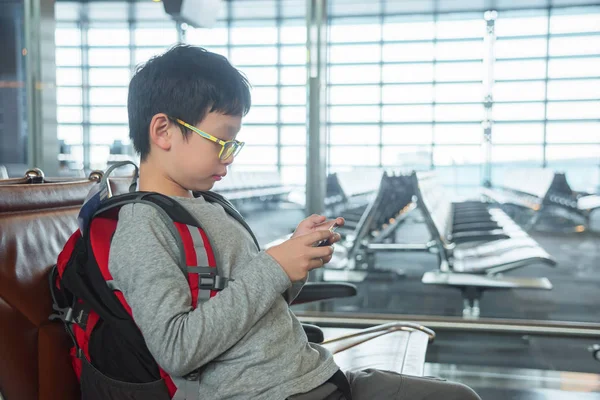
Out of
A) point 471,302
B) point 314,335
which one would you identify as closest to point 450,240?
point 471,302

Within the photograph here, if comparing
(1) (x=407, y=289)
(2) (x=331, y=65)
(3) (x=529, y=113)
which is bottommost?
(1) (x=407, y=289)

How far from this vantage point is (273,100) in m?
3.92

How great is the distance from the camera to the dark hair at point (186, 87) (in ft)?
3.46

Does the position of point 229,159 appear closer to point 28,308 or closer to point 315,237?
point 315,237

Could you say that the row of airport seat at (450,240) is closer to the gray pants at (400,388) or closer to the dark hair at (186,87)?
the gray pants at (400,388)

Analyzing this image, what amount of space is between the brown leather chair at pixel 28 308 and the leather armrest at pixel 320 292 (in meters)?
0.60

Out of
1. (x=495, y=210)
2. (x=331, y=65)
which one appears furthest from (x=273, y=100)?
(x=495, y=210)

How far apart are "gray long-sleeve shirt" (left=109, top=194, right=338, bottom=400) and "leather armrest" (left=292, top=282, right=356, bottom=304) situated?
489mm

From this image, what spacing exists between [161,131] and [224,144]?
0.12 m

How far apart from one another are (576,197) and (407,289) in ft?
4.15

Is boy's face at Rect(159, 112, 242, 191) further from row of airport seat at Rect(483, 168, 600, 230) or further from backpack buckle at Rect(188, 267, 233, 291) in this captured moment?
row of airport seat at Rect(483, 168, 600, 230)

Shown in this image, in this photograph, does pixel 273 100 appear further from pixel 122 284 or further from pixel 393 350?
pixel 122 284

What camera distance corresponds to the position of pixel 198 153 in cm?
108

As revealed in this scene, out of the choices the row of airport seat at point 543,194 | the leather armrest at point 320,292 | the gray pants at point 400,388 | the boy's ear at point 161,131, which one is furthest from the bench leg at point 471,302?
the boy's ear at point 161,131
